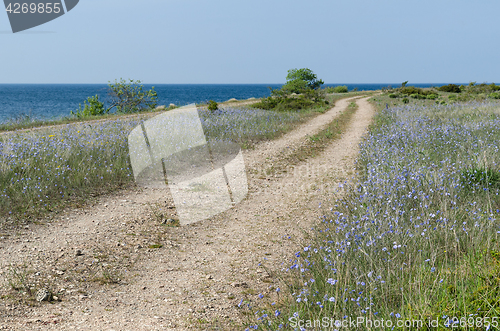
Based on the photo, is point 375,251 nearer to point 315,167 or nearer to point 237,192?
point 237,192

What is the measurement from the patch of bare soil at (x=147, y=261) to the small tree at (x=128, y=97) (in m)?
22.3

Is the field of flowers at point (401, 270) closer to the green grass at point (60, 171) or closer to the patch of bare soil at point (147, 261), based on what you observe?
the patch of bare soil at point (147, 261)

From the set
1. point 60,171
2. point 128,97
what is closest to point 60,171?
point 60,171

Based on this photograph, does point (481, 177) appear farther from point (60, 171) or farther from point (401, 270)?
point (60, 171)

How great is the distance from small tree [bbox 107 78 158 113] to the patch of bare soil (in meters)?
22.3

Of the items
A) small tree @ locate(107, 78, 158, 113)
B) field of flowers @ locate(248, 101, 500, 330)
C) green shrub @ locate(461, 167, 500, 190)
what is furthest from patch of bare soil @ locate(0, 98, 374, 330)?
small tree @ locate(107, 78, 158, 113)

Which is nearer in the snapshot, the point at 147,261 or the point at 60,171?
the point at 147,261

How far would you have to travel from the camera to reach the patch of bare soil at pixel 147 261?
3680 millimetres

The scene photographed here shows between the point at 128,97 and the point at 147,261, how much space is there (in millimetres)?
26449

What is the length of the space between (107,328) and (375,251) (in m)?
2.92

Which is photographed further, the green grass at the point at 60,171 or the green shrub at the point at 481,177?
the green grass at the point at 60,171

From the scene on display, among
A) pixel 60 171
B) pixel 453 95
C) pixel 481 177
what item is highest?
pixel 60 171

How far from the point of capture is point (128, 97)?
2895 cm

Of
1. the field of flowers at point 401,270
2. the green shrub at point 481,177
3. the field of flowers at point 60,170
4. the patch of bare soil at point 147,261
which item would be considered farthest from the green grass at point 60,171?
the green shrub at point 481,177
